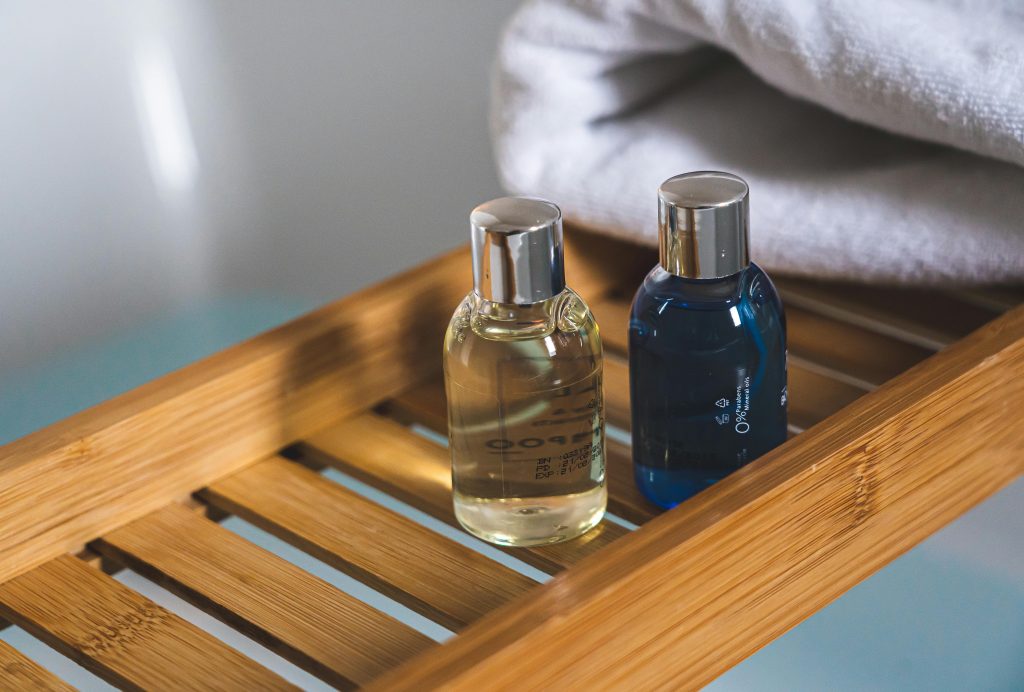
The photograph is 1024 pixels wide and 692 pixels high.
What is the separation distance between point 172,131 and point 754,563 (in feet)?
2.77

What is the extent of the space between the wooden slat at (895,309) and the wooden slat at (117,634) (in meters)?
0.35

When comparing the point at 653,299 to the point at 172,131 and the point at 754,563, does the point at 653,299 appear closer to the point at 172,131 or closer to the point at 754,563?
the point at 754,563

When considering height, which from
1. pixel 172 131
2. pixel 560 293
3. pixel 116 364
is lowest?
pixel 116 364

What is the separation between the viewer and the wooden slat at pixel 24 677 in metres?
0.45

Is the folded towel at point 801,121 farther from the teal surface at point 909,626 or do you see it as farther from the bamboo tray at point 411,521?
the teal surface at point 909,626

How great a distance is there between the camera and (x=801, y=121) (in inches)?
28.7

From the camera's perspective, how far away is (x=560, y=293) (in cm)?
47

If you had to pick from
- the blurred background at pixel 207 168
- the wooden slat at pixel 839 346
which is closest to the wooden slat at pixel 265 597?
the wooden slat at pixel 839 346

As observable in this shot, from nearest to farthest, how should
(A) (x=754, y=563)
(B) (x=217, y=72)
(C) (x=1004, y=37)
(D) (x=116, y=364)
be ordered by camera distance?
(A) (x=754, y=563) → (C) (x=1004, y=37) → (D) (x=116, y=364) → (B) (x=217, y=72)

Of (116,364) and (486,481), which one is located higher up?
(486,481)

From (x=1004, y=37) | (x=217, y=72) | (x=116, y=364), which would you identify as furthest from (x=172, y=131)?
(x=1004, y=37)

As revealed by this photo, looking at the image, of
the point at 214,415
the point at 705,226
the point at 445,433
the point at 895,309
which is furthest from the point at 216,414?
the point at 895,309

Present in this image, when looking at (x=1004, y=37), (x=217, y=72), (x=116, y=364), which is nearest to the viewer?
(x=1004, y=37)

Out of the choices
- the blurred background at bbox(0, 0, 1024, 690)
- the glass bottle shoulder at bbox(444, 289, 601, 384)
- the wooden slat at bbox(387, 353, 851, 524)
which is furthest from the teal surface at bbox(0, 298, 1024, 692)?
the blurred background at bbox(0, 0, 1024, 690)
